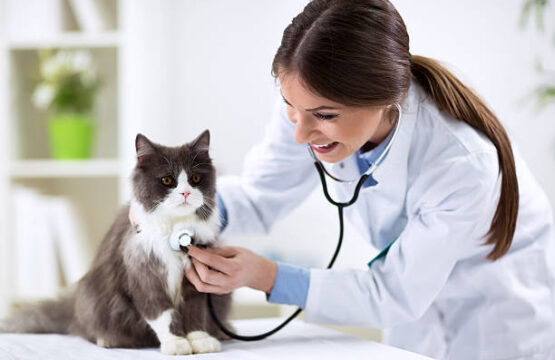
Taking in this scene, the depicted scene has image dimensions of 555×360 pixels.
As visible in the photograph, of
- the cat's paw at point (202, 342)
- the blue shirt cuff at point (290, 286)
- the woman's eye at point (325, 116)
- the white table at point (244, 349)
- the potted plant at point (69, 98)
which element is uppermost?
the woman's eye at point (325, 116)

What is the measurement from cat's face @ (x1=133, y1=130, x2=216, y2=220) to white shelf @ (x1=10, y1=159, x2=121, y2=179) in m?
1.22

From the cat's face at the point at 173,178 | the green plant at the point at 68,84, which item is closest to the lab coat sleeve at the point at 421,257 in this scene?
the cat's face at the point at 173,178

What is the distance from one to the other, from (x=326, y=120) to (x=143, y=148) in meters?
0.31

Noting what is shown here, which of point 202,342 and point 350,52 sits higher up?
point 350,52

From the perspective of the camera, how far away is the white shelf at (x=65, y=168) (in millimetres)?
2135

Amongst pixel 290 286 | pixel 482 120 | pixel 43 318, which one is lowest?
pixel 43 318

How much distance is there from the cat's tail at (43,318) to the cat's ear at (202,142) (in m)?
0.42

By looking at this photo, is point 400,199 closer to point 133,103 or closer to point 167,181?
point 167,181

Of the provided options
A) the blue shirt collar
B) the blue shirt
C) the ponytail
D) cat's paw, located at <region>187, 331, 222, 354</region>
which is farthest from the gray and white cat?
the ponytail

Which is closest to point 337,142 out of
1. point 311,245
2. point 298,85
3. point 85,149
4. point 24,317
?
point 298,85

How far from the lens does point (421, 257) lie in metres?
1.04

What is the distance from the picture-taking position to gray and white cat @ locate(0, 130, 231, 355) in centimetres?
95

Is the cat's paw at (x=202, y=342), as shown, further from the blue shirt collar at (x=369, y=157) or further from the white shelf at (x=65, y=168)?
the white shelf at (x=65, y=168)

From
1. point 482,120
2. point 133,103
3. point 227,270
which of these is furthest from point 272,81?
point 227,270
